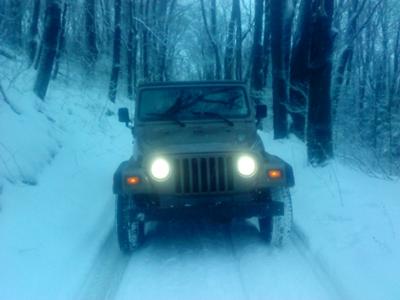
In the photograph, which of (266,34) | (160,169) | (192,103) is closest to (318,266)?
(160,169)

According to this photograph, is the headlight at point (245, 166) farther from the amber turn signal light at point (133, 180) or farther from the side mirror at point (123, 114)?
the side mirror at point (123, 114)

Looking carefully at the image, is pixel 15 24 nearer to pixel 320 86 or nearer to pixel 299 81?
pixel 299 81

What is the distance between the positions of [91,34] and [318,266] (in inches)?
950

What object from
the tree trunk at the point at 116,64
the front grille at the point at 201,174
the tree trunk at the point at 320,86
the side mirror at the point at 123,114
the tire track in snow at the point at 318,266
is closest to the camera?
the tire track in snow at the point at 318,266

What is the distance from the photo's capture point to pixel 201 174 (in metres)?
6.18

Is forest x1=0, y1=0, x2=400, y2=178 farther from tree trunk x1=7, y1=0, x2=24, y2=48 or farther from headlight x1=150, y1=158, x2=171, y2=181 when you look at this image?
headlight x1=150, y1=158, x2=171, y2=181

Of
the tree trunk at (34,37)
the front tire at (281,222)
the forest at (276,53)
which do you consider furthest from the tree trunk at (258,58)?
the front tire at (281,222)

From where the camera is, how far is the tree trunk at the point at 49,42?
1384cm

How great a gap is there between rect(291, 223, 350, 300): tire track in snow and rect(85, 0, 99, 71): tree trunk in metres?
21.8

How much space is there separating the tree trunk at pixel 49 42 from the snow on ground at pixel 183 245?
3827 mm

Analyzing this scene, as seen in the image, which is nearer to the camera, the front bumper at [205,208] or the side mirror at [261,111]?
the front bumper at [205,208]

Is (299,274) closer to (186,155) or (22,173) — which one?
(186,155)

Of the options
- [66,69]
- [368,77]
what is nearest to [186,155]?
[66,69]

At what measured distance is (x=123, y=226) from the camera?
636 cm
